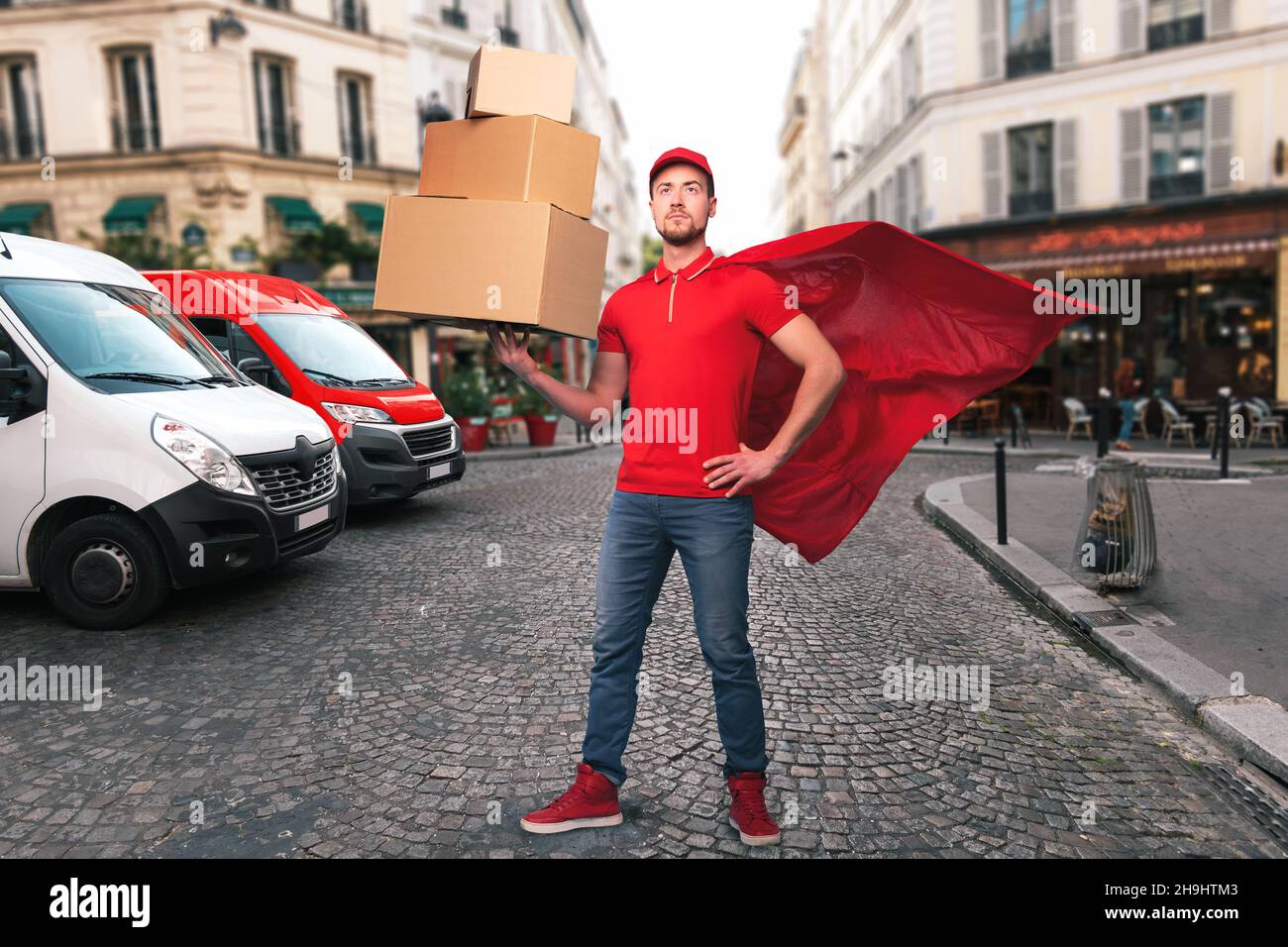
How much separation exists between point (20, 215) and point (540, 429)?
1434 cm

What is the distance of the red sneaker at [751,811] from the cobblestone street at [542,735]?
0.16 ft

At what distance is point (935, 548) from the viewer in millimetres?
7656

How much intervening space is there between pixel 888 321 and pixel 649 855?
2027 mm

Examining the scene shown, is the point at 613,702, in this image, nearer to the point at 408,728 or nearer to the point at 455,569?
the point at 408,728

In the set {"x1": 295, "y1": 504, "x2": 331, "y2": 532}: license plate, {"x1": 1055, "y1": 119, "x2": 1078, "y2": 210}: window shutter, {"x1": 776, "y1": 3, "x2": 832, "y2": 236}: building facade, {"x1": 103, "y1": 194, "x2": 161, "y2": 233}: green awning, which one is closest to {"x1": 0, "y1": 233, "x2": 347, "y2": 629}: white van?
{"x1": 295, "y1": 504, "x2": 331, "y2": 532}: license plate

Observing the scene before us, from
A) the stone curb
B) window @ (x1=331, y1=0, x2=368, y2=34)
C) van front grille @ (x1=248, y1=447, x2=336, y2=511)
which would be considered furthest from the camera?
window @ (x1=331, y1=0, x2=368, y2=34)

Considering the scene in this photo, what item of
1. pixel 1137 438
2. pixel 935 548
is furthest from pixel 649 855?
pixel 1137 438

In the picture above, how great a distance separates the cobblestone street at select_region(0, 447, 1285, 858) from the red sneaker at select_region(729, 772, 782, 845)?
48mm

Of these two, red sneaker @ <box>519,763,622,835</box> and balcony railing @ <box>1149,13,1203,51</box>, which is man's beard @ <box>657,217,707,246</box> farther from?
balcony railing @ <box>1149,13,1203,51</box>

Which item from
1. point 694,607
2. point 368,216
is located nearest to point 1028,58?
point 368,216

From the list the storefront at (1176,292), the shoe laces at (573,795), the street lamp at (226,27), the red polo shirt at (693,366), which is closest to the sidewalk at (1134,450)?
the storefront at (1176,292)

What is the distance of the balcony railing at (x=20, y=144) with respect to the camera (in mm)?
22031

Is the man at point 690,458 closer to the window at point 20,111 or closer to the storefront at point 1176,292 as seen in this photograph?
the storefront at point 1176,292

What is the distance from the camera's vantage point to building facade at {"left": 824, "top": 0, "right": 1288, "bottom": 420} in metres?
18.5
